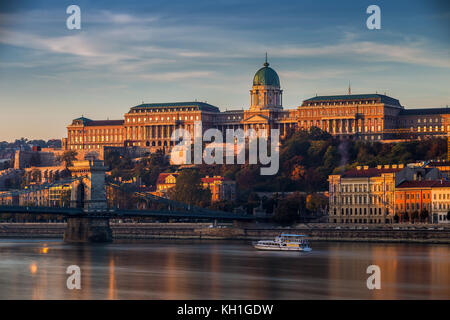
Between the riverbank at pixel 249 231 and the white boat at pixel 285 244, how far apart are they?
4.00m

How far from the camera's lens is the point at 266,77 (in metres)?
165

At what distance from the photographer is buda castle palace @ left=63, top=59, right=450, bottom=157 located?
153625mm

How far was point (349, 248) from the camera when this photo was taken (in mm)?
82688

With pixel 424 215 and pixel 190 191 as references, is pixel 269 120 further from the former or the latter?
pixel 424 215

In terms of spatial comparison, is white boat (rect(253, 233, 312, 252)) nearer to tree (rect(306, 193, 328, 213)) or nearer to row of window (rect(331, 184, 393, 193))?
row of window (rect(331, 184, 393, 193))

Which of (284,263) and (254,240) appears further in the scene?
(254,240)

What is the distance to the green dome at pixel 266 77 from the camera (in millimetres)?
165250

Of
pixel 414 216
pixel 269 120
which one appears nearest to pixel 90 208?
pixel 414 216

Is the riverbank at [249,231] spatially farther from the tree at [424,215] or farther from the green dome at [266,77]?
the green dome at [266,77]

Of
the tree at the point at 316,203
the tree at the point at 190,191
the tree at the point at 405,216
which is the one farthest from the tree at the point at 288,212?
the tree at the point at 190,191
